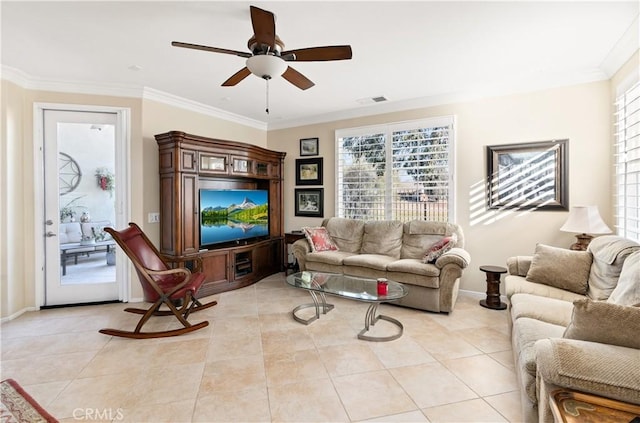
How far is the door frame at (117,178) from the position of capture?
367cm

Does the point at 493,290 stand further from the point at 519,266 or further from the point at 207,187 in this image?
the point at 207,187

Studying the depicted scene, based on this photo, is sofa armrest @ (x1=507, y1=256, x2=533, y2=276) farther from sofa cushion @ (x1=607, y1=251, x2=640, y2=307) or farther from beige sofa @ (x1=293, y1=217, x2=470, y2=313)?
sofa cushion @ (x1=607, y1=251, x2=640, y2=307)

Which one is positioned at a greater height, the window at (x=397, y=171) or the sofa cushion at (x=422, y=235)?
the window at (x=397, y=171)

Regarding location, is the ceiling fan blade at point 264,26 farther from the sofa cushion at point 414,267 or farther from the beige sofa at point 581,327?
the sofa cushion at point 414,267

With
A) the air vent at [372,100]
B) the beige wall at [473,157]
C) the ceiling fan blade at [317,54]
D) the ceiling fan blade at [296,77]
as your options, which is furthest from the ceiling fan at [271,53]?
the beige wall at [473,157]

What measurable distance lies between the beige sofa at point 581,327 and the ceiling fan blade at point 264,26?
2.32 metres

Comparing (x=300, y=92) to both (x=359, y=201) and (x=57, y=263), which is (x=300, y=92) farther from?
(x=57, y=263)

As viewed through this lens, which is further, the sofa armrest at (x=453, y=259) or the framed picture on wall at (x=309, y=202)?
the framed picture on wall at (x=309, y=202)

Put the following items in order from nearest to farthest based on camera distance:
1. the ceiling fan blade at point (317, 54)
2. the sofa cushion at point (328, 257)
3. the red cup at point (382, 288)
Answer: the ceiling fan blade at point (317, 54)
the red cup at point (382, 288)
the sofa cushion at point (328, 257)

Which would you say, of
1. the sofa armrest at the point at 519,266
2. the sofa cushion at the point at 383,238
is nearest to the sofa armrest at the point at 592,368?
the sofa armrest at the point at 519,266

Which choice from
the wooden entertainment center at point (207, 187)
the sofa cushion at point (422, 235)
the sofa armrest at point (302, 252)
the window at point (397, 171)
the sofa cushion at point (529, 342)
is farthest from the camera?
the sofa armrest at point (302, 252)

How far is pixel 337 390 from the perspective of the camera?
2.13 meters

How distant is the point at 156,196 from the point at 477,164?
4.27 m
